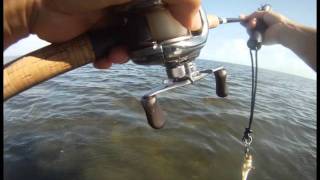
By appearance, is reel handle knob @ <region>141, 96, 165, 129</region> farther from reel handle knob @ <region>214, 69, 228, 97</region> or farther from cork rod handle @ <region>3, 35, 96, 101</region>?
reel handle knob @ <region>214, 69, 228, 97</region>

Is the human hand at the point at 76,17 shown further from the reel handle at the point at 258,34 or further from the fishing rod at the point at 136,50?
the reel handle at the point at 258,34

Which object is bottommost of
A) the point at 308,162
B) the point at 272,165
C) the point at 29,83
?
the point at 308,162

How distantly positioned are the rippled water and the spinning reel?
9.43 ft

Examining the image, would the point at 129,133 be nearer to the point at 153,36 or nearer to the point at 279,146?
the point at 279,146

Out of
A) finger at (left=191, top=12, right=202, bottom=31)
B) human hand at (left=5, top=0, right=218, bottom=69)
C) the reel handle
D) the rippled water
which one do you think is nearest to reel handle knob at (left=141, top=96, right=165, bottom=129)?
human hand at (left=5, top=0, right=218, bottom=69)

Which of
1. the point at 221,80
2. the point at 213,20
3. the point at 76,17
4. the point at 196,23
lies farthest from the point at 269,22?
the point at 76,17

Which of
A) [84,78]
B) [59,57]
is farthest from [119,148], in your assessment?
[84,78]

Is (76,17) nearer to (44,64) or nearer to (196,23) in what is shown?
(44,64)

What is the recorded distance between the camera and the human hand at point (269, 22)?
2025 mm

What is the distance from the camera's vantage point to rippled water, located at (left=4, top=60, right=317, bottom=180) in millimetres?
5152

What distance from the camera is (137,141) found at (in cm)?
608

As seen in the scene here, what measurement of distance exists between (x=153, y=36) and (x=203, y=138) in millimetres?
5336

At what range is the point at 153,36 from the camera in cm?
156

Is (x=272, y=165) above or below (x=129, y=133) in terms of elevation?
below
